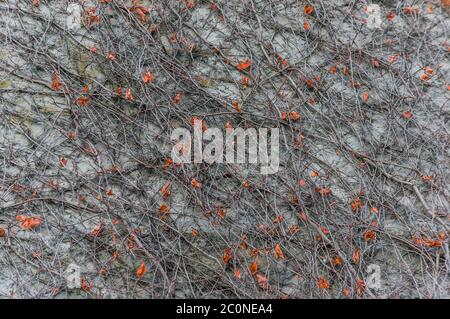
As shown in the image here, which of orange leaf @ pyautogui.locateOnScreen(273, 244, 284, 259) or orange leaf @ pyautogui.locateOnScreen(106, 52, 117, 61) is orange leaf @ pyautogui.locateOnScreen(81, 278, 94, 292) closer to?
orange leaf @ pyautogui.locateOnScreen(273, 244, 284, 259)

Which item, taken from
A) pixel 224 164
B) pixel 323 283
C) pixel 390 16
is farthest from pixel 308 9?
pixel 323 283

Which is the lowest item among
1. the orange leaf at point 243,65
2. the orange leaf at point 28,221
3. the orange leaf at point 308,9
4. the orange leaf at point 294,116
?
the orange leaf at point 28,221

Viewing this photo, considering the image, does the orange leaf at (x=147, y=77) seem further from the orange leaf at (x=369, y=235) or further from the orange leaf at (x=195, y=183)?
the orange leaf at (x=369, y=235)

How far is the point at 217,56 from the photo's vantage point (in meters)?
3.13

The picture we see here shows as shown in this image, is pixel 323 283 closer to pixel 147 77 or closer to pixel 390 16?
pixel 147 77

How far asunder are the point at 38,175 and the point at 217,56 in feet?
4.31

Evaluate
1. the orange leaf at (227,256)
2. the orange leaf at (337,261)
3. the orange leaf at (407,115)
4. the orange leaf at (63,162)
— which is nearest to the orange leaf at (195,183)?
the orange leaf at (227,256)

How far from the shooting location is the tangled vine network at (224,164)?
2.69 m

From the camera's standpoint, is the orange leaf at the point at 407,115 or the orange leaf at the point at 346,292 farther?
the orange leaf at the point at 407,115

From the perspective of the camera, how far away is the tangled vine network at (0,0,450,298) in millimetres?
2688
